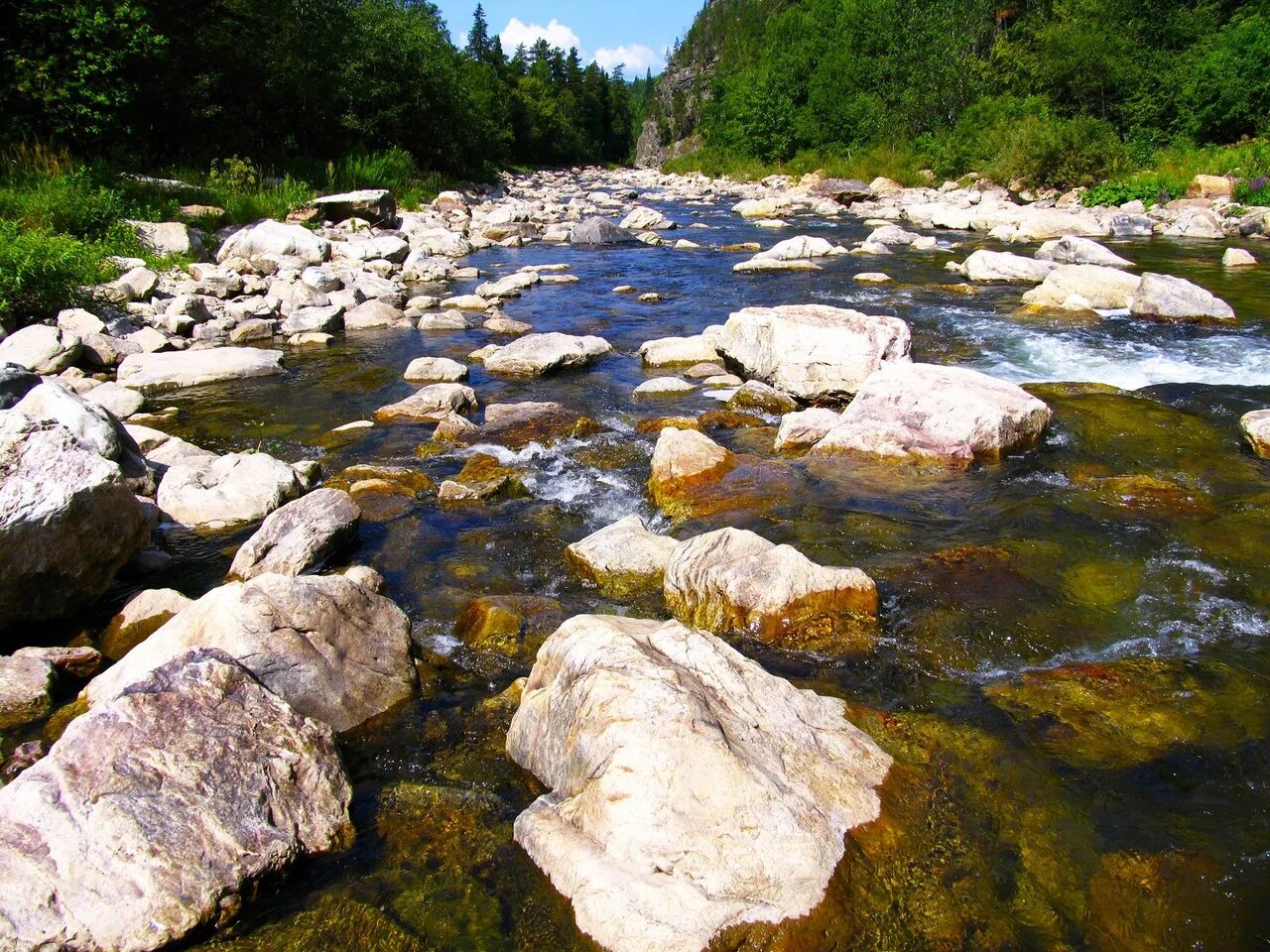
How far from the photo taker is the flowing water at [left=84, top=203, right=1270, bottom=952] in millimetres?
3168

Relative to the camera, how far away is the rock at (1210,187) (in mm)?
25759

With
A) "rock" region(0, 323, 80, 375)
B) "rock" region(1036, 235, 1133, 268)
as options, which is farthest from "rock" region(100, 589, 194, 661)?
"rock" region(1036, 235, 1133, 268)

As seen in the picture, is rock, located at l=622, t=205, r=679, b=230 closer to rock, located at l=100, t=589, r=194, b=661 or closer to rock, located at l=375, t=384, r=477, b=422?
rock, located at l=375, t=384, r=477, b=422

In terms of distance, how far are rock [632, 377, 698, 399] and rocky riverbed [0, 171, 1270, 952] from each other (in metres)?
0.05

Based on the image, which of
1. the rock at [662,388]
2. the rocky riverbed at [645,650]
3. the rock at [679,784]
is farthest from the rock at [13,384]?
the rock at [662,388]

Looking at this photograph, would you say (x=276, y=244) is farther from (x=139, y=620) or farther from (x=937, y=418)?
(x=937, y=418)

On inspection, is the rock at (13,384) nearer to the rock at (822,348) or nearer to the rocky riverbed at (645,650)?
the rocky riverbed at (645,650)

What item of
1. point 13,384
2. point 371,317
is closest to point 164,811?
point 13,384

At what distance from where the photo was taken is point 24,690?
→ 443cm

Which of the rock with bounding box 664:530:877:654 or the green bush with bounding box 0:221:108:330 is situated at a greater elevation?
the green bush with bounding box 0:221:108:330

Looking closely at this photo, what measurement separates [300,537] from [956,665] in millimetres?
4692

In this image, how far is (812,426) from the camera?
330 inches

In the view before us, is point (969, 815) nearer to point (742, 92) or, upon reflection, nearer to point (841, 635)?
point (841, 635)

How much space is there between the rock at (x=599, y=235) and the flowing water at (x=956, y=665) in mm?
15856
